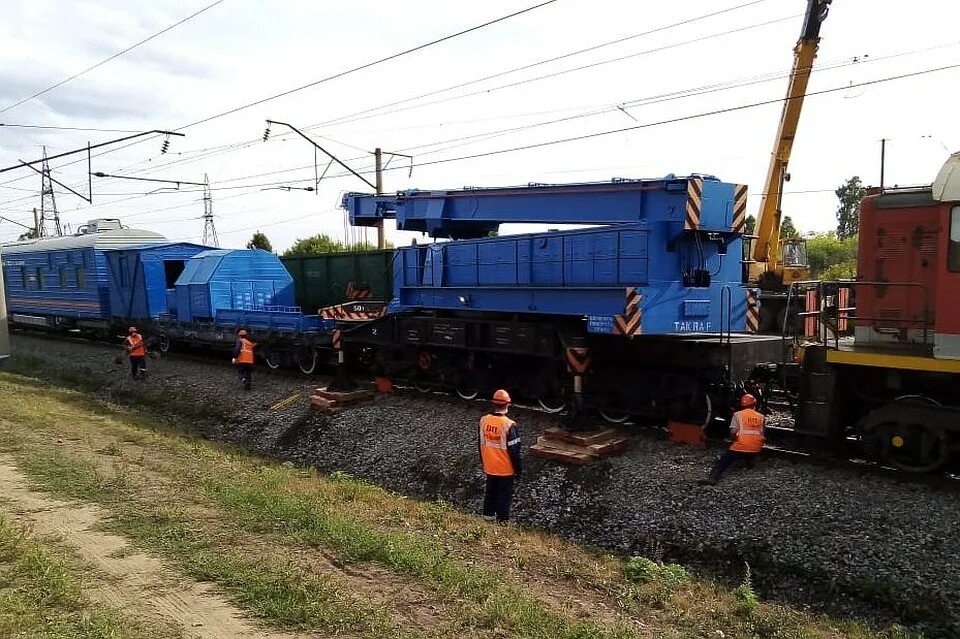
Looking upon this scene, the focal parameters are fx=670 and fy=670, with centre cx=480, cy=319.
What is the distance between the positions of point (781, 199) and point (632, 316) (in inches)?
495

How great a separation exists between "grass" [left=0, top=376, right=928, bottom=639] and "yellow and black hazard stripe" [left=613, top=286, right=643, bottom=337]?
3080 millimetres

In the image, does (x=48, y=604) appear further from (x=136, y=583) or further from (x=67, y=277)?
(x=67, y=277)

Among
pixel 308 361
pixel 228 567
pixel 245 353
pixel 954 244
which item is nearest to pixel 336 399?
pixel 245 353

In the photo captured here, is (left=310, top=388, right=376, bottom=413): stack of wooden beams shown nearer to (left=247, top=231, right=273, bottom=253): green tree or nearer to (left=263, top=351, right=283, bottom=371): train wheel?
(left=263, top=351, right=283, bottom=371): train wheel

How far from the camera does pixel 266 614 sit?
13.5 ft

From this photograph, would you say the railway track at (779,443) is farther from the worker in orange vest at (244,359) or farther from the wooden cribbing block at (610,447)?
the worker in orange vest at (244,359)

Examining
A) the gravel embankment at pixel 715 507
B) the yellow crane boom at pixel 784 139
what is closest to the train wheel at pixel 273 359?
the gravel embankment at pixel 715 507

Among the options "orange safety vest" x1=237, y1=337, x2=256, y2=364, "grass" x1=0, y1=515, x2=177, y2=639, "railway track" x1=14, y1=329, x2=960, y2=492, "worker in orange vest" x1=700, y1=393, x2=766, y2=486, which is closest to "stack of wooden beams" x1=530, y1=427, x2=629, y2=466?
"railway track" x1=14, y1=329, x2=960, y2=492

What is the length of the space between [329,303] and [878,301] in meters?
14.1

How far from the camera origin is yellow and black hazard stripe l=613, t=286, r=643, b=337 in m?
8.83

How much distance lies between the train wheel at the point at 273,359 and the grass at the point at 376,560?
25.8 feet

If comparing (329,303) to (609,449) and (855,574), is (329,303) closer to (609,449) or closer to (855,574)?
(609,449)

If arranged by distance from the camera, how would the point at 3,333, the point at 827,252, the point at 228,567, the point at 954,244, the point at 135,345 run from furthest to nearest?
the point at 827,252 < the point at 135,345 < the point at 3,333 < the point at 954,244 < the point at 228,567

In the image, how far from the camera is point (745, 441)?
299 inches
